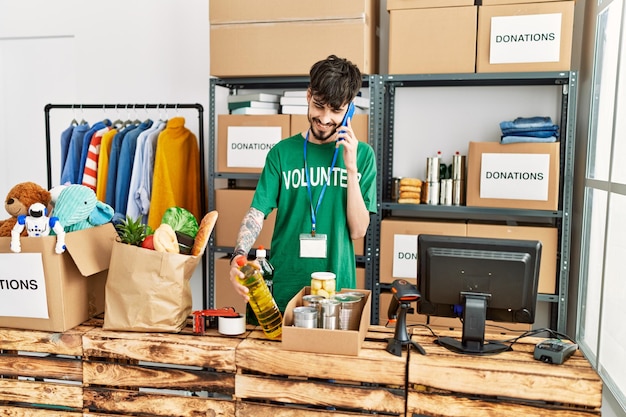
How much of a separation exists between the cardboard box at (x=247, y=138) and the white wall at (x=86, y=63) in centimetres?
59

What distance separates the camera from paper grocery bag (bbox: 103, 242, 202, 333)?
5.19 feet

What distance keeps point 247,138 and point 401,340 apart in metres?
1.89

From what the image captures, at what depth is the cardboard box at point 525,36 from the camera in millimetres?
2734

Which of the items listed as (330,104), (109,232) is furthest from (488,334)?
(109,232)

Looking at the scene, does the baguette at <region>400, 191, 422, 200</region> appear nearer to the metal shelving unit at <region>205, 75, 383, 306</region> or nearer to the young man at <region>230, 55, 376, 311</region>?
the metal shelving unit at <region>205, 75, 383, 306</region>

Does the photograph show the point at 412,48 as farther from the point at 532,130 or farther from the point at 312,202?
the point at 312,202

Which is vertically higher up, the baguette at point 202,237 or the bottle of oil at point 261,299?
the baguette at point 202,237

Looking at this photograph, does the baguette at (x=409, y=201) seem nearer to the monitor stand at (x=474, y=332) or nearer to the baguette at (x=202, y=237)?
the monitor stand at (x=474, y=332)

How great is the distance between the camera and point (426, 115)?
3.37 metres

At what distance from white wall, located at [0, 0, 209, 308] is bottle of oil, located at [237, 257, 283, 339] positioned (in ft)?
7.39

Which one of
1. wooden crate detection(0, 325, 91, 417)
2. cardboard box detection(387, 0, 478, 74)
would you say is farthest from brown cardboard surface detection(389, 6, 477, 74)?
wooden crate detection(0, 325, 91, 417)

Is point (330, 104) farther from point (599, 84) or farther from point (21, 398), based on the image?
point (599, 84)

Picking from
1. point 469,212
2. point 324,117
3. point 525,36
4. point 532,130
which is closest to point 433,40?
point 525,36

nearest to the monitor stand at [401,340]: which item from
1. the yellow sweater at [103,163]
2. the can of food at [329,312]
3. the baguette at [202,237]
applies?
the can of food at [329,312]
